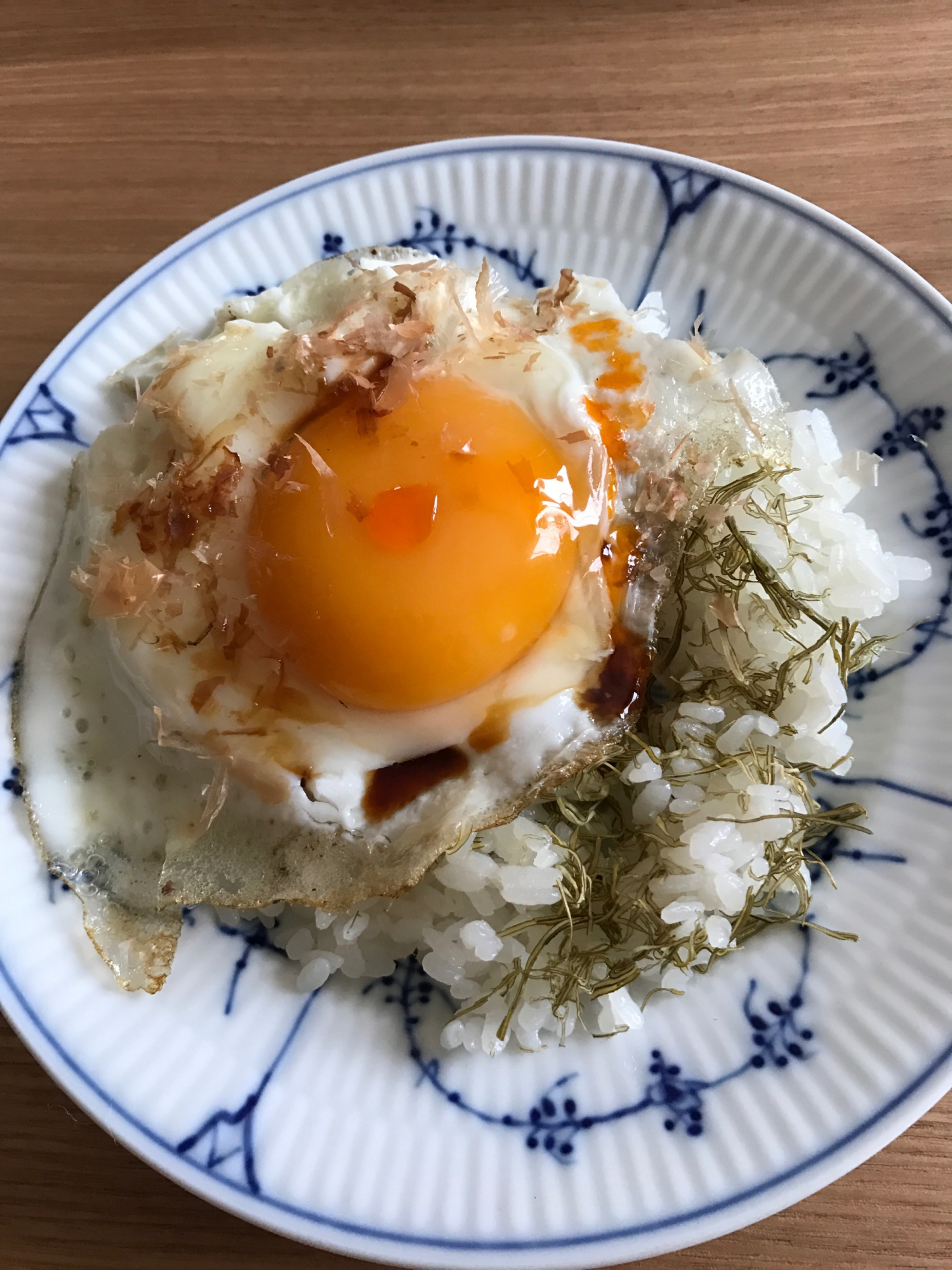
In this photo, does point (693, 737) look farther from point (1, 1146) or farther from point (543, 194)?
point (1, 1146)

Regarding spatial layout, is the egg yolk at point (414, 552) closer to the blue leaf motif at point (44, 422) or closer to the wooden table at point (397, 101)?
the blue leaf motif at point (44, 422)

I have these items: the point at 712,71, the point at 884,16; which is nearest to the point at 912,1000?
the point at 712,71

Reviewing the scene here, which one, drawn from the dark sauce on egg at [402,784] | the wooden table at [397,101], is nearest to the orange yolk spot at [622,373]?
the dark sauce on egg at [402,784]

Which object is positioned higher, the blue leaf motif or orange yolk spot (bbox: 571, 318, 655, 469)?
orange yolk spot (bbox: 571, 318, 655, 469)

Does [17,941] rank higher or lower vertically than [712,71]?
lower

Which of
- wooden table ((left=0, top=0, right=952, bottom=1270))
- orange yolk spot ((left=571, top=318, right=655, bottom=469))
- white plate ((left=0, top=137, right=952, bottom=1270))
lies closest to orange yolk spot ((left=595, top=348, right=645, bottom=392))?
orange yolk spot ((left=571, top=318, right=655, bottom=469))

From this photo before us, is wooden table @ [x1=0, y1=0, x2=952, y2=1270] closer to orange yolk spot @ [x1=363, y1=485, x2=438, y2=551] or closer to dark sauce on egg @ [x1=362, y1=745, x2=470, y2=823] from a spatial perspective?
orange yolk spot @ [x1=363, y1=485, x2=438, y2=551]
